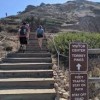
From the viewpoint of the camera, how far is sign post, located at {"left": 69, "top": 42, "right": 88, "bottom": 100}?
27.1 ft

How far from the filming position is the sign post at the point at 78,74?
8.25m

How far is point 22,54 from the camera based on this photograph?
17266 millimetres

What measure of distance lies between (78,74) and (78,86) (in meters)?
0.27

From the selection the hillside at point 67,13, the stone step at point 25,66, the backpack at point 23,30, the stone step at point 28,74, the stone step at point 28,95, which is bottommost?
the stone step at point 28,95

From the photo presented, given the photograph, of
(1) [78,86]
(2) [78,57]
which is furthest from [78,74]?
(2) [78,57]

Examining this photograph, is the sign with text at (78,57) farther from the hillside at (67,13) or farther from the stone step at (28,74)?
the hillside at (67,13)

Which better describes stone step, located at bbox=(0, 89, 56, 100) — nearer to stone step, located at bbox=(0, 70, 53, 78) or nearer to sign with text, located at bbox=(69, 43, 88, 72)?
stone step, located at bbox=(0, 70, 53, 78)

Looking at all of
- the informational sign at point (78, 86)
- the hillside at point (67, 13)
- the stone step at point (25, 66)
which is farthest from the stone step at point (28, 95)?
the hillside at point (67, 13)

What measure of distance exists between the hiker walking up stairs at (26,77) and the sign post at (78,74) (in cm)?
321

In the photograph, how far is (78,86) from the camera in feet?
27.1

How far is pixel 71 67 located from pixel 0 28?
32223 millimetres

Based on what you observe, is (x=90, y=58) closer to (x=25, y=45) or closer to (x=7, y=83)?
(x=7, y=83)

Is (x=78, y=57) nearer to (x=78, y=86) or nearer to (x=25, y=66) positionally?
(x=78, y=86)

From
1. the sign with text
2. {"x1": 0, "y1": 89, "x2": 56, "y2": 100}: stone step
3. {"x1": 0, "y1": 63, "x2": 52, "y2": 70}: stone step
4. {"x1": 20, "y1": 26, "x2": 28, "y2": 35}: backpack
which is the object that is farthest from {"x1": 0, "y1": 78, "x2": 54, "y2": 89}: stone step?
{"x1": 20, "y1": 26, "x2": 28, "y2": 35}: backpack
